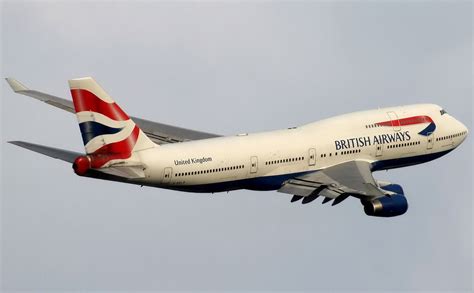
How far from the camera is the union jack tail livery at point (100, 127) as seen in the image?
90562mm

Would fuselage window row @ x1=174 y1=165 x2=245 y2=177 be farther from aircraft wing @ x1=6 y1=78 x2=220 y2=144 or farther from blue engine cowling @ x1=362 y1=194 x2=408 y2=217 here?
aircraft wing @ x1=6 y1=78 x2=220 y2=144

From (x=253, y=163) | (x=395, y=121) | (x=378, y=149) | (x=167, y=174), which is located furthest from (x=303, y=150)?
(x=167, y=174)

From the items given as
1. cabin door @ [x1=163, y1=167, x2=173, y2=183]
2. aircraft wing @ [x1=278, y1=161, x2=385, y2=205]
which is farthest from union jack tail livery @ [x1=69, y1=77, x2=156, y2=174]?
aircraft wing @ [x1=278, y1=161, x2=385, y2=205]

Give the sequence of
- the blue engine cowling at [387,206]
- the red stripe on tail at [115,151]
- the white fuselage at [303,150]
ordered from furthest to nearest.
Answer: the blue engine cowling at [387,206], the white fuselage at [303,150], the red stripe on tail at [115,151]

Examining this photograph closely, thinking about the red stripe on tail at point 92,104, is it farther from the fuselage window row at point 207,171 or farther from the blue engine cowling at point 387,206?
the blue engine cowling at point 387,206

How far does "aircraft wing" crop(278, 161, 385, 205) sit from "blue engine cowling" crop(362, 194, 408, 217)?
480 millimetres

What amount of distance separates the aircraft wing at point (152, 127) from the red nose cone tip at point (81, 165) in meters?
14.9

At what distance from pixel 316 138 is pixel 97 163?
57.0 feet

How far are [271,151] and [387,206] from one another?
901 cm

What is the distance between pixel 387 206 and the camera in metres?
96.1

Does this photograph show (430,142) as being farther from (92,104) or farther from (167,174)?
(92,104)

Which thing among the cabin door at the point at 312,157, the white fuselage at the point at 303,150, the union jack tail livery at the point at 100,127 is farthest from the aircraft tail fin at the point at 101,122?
the cabin door at the point at 312,157

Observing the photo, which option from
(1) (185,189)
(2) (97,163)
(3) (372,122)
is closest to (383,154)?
(3) (372,122)

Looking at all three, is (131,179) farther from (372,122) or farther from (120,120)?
(372,122)
